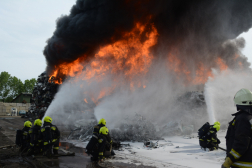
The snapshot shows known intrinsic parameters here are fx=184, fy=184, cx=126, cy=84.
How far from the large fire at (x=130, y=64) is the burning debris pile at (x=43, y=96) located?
208cm

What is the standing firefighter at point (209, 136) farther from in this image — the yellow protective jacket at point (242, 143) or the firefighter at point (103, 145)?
the yellow protective jacket at point (242, 143)

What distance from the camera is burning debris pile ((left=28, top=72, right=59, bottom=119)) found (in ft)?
75.3

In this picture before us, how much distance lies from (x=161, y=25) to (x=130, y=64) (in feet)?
18.0

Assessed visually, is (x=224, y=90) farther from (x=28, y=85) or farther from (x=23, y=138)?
(x=28, y=85)

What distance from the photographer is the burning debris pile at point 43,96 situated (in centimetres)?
2296

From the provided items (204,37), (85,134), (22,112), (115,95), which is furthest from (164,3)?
(22,112)

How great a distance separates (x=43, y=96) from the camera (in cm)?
2333

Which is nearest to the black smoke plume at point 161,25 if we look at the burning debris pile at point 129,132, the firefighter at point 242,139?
the burning debris pile at point 129,132

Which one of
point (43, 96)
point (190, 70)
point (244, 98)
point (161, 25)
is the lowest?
point (244, 98)

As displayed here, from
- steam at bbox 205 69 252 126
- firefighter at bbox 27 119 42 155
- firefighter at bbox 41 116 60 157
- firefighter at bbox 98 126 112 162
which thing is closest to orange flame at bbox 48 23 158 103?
steam at bbox 205 69 252 126

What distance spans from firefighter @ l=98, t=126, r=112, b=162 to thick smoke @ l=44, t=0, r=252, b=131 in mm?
8152

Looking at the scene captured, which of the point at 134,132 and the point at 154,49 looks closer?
the point at 134,132

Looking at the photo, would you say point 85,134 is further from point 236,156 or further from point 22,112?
point 22,112

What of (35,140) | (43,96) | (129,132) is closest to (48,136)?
(35,140)
